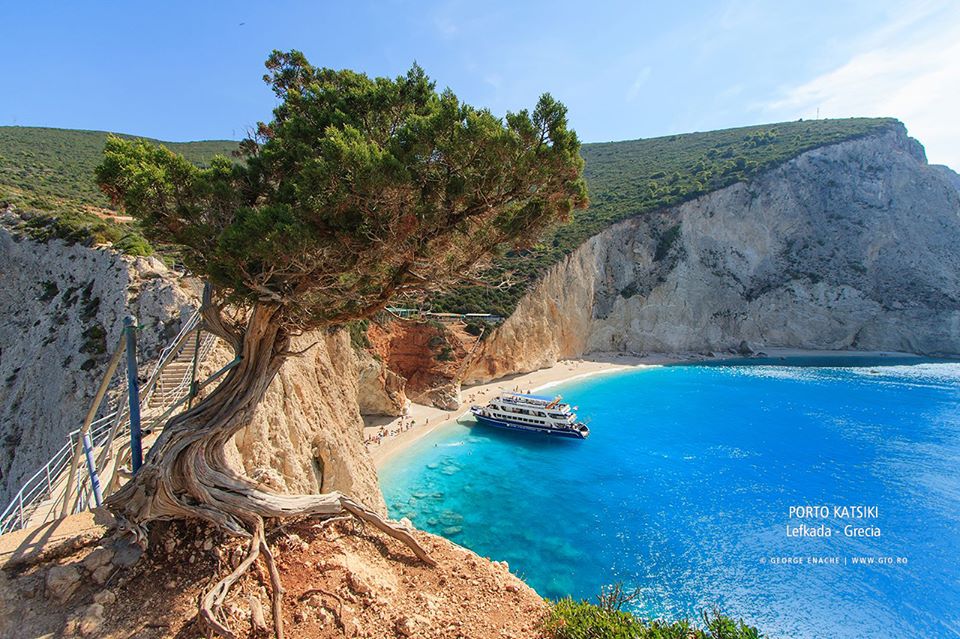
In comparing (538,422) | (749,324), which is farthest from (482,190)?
(749,324)

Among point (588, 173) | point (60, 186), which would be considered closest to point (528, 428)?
point (60, 186)

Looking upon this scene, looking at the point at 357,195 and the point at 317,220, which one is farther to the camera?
the point at 317,220

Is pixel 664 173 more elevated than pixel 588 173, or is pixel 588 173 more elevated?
pixel 588 173

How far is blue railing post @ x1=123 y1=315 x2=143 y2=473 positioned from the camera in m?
5.07

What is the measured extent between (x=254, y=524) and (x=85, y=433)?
9.37 ft

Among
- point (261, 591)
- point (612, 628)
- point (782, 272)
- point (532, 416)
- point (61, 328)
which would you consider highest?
point (782, 272)

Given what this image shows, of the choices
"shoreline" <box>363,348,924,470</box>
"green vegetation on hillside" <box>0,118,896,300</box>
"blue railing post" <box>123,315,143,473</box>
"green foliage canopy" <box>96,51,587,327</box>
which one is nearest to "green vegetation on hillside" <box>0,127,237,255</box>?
"green vegetation on hillside" <box>0,118,896,300</box>

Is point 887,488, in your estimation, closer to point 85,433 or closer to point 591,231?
point 85,433

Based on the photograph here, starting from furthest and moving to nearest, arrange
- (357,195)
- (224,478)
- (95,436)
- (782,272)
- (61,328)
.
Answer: (782,272), (61,328), (95,436), (224,478), (357,195)

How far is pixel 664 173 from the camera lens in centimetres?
6781

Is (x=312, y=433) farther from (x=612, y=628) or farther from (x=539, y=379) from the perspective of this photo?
(x=539, y=379)

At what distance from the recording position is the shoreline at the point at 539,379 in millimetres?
26734

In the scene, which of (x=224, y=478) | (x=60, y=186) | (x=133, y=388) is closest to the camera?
(x=133, y=388)

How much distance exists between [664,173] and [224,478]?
75.8m
